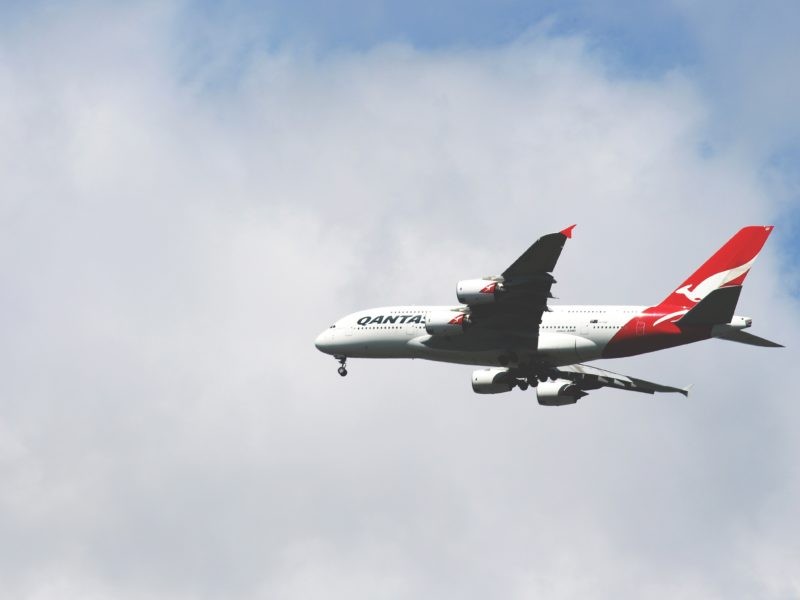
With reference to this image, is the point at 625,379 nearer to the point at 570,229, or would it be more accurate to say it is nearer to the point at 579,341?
the point at 579,341

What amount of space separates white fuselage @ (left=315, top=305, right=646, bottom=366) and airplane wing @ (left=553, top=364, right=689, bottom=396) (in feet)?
16.8

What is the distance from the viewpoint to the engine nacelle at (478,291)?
76.4m

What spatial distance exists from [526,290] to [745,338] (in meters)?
10.2

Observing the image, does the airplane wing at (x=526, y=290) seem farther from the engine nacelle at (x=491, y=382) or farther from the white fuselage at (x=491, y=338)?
the engine nacelle at (x=491, y=382)

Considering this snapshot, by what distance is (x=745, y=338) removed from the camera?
7800 cm

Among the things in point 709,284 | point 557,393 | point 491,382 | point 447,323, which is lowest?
point 557,393

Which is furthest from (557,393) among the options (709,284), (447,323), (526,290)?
(526,290)

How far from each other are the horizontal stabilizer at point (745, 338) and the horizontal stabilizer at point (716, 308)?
862 millimetres

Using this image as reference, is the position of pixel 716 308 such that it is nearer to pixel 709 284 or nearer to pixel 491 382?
pixel 709 284

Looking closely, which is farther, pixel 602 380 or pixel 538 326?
pixel 602 380

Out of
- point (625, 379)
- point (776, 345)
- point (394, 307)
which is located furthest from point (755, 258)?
point (394, 307)

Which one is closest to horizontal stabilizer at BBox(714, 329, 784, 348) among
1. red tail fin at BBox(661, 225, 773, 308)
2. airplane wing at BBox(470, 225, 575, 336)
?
red tail fin at BBox(661, 225, 773, 308)

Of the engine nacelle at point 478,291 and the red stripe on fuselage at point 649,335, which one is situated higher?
the engine nacelle at point 478,291

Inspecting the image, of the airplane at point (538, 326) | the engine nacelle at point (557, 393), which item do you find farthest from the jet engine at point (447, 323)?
the engine nacelle at point (557, 393)
